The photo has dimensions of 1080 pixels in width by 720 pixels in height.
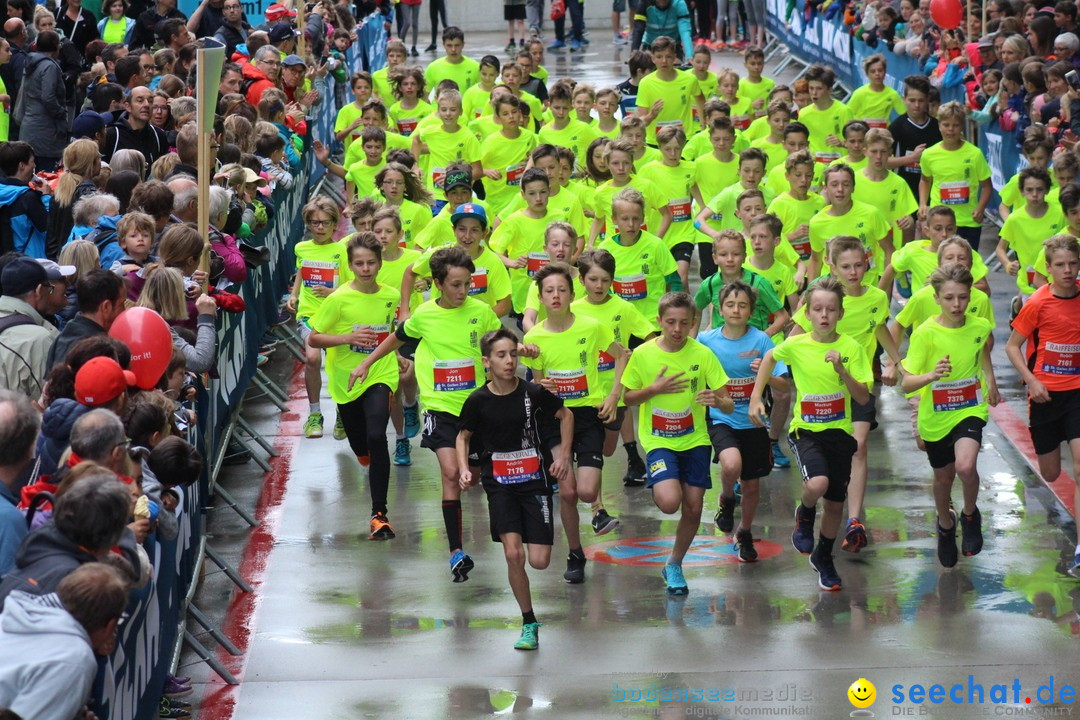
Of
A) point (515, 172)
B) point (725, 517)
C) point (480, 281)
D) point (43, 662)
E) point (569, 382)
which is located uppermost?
point (515, 172)

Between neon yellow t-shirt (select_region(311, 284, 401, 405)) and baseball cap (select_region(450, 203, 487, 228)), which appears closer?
neon yellow t-shirt (select_region(311, 284, 401, 405))

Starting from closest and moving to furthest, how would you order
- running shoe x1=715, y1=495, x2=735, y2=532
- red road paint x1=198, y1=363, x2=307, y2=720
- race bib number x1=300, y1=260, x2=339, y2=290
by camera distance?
1. red road paint x1=198, y1=363, x2=307, y2=720
2. running shoe x1=715, y1=495, x2=735, y2=532
3. race bib number x1=300, y1=260, x2=339, y2=290

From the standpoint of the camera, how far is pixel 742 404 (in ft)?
33.0

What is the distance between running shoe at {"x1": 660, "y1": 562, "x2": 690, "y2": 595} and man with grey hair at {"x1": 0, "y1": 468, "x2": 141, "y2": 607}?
13.8 feet

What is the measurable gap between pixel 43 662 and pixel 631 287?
7295 mm

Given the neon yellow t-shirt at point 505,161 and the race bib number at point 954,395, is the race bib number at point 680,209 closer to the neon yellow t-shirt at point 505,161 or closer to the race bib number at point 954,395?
the neon yellow t-shirt at point 505,161

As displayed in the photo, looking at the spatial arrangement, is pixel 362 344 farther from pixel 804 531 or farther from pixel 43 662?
pixel 43 662

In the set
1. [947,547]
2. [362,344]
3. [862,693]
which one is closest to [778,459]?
[947,547]

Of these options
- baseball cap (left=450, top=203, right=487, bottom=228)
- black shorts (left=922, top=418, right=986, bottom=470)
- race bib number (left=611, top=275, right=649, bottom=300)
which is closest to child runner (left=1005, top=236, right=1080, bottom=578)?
black shorts (left=922, top=418, right=986, bottom=470)

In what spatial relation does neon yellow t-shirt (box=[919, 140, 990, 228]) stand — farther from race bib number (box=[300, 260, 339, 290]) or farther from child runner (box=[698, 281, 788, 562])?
race bib number (box=[300, 260, 339, 290])

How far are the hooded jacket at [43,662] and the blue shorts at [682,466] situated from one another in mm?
4670

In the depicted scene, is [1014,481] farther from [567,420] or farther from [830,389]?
[567,420]

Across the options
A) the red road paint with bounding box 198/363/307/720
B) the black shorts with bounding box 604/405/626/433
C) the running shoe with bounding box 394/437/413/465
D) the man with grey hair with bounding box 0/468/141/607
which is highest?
the man with grey hair with bounding box 0/468/141/607

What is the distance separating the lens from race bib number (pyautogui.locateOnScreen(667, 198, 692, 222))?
14.3 metres
